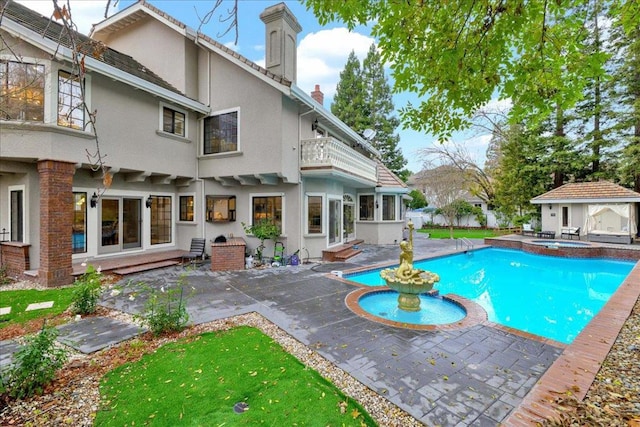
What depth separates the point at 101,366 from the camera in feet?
14.9

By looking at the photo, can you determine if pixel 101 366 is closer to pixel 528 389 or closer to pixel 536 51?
pixel 528 389

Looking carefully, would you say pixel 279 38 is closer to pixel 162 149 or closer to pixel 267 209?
pixel 162 149

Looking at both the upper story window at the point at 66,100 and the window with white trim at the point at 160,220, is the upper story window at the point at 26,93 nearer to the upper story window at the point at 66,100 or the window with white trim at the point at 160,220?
the upper story window at the point at 66,100

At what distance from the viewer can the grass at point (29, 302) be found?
6413mm

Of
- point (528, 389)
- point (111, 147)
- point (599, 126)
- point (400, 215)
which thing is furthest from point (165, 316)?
point (599, 126)

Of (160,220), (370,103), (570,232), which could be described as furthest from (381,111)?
(160,220)

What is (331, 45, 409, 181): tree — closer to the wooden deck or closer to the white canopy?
the white canopy

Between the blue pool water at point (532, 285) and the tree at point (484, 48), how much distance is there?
5.52 meters

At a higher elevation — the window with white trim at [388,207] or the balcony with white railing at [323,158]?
the balcony with white railing at [323,158]

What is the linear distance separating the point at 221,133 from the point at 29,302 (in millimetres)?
8517

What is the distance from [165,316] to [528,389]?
237 inches

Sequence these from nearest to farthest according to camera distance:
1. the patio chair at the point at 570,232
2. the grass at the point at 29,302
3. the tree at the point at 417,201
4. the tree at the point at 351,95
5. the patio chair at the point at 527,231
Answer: the grass at the point at 29,302
the patio chair at the point at 570,232
the patio chair at the point at 527,231
the tree at the point at 351,95
the tree at the point at 417,201

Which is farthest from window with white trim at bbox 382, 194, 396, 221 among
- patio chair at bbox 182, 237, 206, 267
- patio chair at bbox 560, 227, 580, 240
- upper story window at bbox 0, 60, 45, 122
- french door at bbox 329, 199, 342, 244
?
upper story window at bbox 0, 60, 45, 122

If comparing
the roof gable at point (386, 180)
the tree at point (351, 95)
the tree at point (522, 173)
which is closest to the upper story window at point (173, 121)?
the roof gable at point (386, 180)
